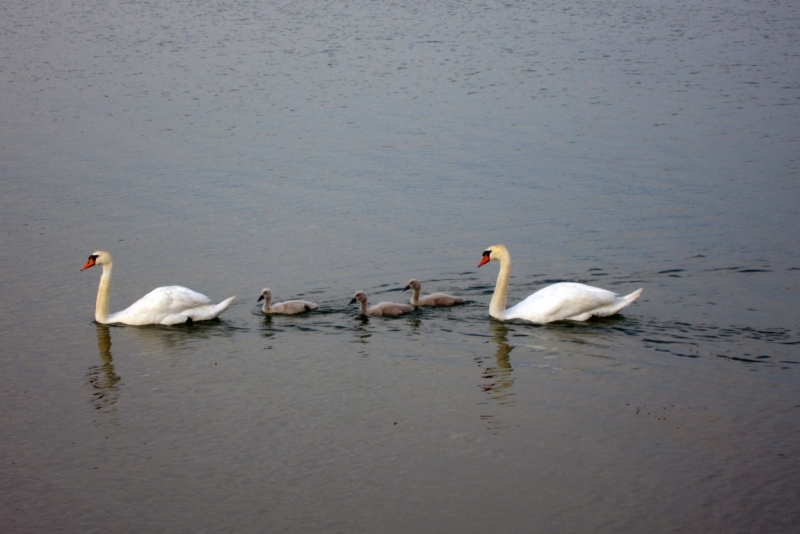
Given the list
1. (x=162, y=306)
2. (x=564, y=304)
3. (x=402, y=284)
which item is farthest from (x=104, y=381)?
(x=564, y=304)

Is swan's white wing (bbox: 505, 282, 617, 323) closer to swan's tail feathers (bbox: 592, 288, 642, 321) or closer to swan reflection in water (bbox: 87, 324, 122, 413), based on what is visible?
swan's tail feathers (bbox: 592, 288, 642, 321)

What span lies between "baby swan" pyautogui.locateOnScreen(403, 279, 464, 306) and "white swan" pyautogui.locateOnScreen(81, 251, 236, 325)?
225 centimetres

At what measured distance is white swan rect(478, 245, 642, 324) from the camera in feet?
40.9

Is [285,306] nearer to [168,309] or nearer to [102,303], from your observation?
[168,309]

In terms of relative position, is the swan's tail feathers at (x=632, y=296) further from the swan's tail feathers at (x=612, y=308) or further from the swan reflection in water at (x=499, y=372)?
the swan reflection in water at (x=499, y=372)

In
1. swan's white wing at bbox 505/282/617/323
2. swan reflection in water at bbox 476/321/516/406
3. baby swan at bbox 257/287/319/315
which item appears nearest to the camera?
swan reflection in water at bbox 476/321/516/406

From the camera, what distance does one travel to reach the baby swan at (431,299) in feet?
42.8

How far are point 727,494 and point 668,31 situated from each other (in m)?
28.7

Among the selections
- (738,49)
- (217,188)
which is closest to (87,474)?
(217,188)

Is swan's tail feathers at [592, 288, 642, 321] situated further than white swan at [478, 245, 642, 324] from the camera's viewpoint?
Yes

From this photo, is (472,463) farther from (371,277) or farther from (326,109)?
(326,109)

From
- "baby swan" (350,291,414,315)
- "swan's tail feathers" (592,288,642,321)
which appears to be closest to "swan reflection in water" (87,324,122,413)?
"baby swan" (350,291,414,315)

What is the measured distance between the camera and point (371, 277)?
46.8 feet

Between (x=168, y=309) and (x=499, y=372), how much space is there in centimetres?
420
